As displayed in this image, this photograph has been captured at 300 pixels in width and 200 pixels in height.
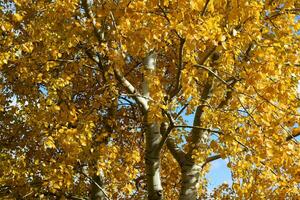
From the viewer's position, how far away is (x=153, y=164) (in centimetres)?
975

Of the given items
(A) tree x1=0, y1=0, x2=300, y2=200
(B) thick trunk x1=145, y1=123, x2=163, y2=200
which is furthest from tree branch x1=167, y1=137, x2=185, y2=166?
(B) thick trunk x1=145, y1=123, x2=163, y2=200

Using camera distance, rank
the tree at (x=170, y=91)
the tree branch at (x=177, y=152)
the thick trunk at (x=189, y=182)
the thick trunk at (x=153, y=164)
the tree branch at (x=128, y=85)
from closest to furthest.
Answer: the tree at (x=170, y=91)
the tree branch at (x=128, y=85)
the thick trunk at (x=153, y=164)
the thick trunk at (x=189, y=182)
the tree branch at (x=177, y=152)

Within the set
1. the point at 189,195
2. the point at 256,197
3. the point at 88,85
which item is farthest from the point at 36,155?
the point at 256,197

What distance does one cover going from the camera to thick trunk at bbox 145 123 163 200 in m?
9.62

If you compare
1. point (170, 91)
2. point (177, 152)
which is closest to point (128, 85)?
point (170, 91)

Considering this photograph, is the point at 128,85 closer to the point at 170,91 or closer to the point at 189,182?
the point at 170,91

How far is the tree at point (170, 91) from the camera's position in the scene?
6.75 meters

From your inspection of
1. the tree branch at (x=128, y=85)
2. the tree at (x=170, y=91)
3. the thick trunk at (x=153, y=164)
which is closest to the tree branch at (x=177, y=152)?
the tree at (x=170, y=91)

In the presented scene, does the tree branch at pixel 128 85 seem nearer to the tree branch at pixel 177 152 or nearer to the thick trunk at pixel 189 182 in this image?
the tree branch at pixel 177 152

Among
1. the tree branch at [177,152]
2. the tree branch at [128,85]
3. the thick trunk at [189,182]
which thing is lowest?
the thick trunk at [189,182]

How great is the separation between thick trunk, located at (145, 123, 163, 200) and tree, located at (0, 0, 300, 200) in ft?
0.08

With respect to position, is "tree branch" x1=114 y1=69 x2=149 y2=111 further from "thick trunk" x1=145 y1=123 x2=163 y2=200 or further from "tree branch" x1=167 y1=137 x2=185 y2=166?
"tree branch" x1=167 y1=137 x2=185 y2=166

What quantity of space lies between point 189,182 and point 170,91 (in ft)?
7.40

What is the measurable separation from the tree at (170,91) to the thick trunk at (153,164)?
0.08ft
